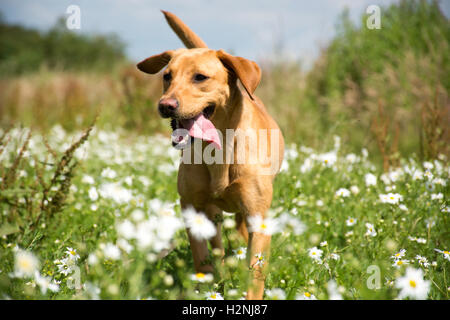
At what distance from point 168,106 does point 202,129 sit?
0.98 feet

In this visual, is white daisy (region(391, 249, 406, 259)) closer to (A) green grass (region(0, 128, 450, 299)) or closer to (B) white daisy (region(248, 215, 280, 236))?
(A) green grass (region(0, 128, 450, 299))

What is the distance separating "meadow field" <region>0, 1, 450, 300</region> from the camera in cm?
179

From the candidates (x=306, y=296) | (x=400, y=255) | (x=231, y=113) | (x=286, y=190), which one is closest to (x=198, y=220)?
(x=306, y=296)

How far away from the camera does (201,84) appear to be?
2.50 meters

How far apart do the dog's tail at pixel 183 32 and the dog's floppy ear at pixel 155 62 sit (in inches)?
21.3

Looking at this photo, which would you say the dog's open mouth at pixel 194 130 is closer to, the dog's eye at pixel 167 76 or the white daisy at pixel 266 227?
the dog's eye at pixel 167 76

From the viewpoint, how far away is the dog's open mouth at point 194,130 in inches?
92.9

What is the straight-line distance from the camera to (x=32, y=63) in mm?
28234

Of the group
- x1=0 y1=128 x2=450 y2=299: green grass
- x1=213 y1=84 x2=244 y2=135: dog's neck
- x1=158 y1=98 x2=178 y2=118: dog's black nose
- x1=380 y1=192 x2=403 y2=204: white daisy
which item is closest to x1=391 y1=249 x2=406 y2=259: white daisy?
x1=0 y1=128 x2=450 y2=299: green grass

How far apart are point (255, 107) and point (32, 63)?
3049 cm

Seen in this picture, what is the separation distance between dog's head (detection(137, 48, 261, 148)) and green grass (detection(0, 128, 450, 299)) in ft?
2.07

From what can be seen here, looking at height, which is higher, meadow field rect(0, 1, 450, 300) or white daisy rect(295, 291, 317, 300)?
meadow field rect(0, 1, 450, 300)

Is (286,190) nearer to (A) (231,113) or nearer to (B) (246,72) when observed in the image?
(A) (231,113)
